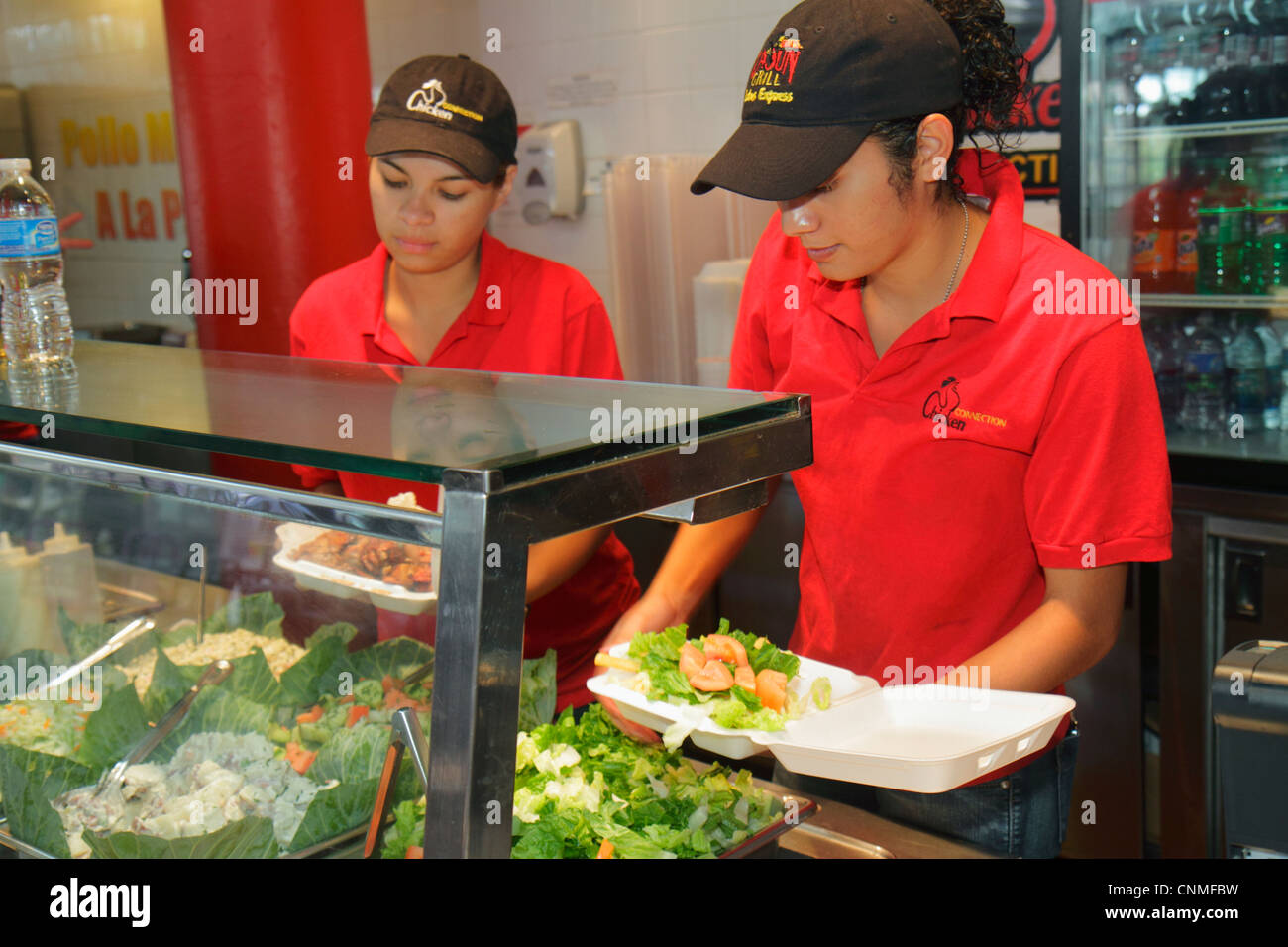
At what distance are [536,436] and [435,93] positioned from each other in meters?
1.31

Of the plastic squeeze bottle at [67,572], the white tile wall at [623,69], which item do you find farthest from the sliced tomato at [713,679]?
the white tile wall at [623,69]

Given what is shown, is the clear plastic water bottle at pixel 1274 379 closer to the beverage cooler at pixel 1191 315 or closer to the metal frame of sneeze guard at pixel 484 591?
the beverage cooler at pixel 1191 315

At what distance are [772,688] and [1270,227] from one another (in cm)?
264

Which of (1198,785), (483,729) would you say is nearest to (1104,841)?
(1198,785)

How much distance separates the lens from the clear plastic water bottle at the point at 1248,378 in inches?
138

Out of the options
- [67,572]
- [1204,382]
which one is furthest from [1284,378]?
[67,572]

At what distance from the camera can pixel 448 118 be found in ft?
7.58

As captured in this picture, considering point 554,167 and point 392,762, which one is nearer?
point 392,762

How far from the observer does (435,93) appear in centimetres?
233

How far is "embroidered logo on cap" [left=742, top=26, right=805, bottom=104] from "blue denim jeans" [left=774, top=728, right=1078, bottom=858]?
1.05 metres

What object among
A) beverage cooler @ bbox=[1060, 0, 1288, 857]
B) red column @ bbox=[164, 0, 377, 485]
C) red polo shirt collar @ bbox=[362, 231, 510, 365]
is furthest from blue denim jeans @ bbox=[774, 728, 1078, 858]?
red column @ bbox=[164, 0, 377, 485]

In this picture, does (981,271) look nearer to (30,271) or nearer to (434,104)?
(434,104)

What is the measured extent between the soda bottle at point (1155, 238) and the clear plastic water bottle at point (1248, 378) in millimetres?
253

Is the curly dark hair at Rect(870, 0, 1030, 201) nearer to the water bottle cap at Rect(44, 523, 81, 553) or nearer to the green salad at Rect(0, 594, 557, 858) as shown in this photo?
the green salad at Rect(0, 594, 557, 858)
